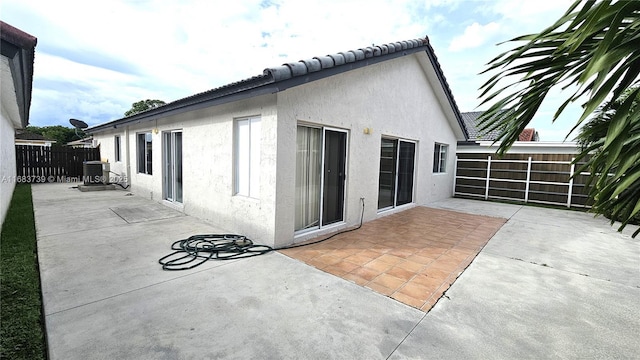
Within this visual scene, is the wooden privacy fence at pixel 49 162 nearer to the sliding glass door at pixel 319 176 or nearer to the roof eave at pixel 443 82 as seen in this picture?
the sliding glass door at pixel 319 176

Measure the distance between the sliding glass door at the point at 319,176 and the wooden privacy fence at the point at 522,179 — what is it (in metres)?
10.1

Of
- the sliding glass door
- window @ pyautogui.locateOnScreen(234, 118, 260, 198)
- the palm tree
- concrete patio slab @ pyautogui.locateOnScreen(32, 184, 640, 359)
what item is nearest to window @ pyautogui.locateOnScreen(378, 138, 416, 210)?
the sliding glass door

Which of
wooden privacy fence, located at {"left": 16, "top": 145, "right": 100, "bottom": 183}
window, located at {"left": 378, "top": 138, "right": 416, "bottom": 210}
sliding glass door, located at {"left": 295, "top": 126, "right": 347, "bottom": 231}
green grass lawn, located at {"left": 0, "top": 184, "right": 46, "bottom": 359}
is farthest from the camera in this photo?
wooden privacy fence, located at {"left": 16, "top": 145, "right": 100, "bottom": 183}

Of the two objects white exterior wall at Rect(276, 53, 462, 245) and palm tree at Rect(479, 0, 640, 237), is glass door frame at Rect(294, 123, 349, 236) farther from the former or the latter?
palm tree at Rect(479, 0, 640, 237)

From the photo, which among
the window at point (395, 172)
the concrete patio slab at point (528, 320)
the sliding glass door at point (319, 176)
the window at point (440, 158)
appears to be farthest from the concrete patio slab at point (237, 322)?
the window at point (440, 158)

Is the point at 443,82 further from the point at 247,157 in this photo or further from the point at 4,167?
the point at 4,167

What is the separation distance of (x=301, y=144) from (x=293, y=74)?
1.61m

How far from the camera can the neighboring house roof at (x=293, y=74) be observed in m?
4.83

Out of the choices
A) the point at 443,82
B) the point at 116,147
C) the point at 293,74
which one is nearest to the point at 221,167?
the point at 293,74

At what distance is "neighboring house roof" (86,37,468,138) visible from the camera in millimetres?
4832

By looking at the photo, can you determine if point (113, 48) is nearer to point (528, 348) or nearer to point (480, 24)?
point (480, 24)

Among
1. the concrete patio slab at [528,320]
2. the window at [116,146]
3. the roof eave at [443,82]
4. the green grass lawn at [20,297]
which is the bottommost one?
the concrete patio slab at [528,320]

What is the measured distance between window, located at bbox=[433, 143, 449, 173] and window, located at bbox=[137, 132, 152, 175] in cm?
1137

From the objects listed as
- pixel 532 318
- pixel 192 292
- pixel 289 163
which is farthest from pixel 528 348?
pixel 289 163
